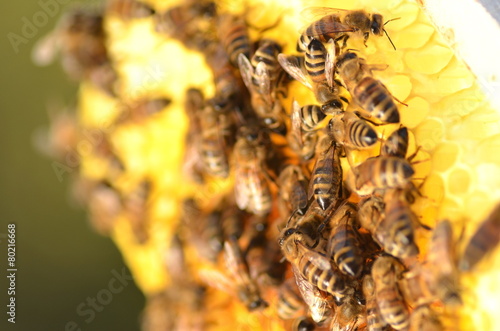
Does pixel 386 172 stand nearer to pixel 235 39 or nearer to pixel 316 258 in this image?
pixel 316 258

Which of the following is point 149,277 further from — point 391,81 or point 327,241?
point 391,81

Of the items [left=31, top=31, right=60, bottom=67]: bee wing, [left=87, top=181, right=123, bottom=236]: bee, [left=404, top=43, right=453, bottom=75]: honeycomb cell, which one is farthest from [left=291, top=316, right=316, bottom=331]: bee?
[left=31, top=31, right=60, bottom=67]: bee wing

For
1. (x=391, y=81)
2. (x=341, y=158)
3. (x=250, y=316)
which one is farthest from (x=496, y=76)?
(x=250, y=316)

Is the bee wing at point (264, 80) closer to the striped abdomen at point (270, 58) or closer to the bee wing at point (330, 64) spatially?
the striped abdomen at point (270, 58)

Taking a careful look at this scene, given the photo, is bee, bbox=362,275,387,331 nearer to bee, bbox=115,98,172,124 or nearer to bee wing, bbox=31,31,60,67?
bee, bbox=115,98,172,124

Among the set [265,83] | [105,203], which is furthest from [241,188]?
[105,203]

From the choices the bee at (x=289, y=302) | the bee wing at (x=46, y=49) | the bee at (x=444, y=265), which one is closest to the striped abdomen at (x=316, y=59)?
the bee at (x=444, y=265)

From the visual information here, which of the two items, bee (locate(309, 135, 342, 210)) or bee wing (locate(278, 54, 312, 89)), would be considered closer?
bee (locate(309, 135, 342, 210))
